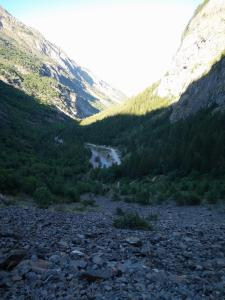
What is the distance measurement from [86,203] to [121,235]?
81.7 ft

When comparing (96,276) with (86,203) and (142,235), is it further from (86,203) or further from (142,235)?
(86,203)

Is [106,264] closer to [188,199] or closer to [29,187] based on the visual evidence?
[188,199]

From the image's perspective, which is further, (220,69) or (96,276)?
(220,69)

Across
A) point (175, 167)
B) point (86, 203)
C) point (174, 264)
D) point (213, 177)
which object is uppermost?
point (175, 167)

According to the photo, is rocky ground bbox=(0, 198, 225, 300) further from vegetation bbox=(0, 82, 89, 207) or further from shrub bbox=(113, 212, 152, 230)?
vegetation bbox=(0, 82, 89, 207)

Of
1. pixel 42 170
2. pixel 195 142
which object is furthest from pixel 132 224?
pixel 42 170

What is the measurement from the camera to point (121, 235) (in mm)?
16328

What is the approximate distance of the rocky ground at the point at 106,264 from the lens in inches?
378

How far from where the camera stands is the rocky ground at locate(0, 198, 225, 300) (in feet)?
31.5

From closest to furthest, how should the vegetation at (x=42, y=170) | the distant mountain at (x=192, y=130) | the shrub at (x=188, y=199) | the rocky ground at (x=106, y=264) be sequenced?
the rocky ground at (x=106, y=264) → the shrub at (x=188, y=199) → the vegetation at (x=42, y=170) → the distant mountain at (x=192, y=130)

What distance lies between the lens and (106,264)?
11.4 m

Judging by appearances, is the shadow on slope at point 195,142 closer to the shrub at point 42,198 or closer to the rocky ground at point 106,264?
the shrub at point 42,198

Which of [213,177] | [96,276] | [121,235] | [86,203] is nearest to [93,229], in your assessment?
[121,235]

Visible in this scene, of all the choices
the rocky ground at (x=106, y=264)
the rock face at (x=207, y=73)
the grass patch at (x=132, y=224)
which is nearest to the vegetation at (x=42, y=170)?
the grass patch at (x=132, y=224)
